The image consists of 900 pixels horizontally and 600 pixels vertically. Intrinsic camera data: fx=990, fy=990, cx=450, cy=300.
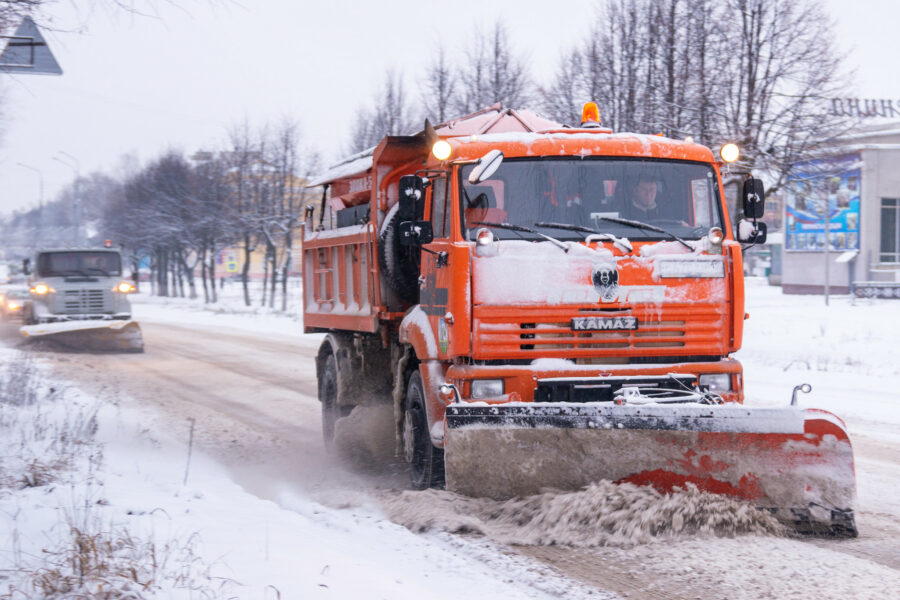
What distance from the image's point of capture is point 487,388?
6.38m

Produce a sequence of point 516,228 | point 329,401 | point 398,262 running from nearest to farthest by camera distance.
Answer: point 516,228 < point 398,262 < point 329,401

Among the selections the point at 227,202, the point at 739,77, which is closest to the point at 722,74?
the point at 739,77

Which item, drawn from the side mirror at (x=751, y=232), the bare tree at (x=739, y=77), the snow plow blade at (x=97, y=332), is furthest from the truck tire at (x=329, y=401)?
the snow plow blade at (x=97, y=332)

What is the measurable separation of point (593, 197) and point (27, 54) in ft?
14.3

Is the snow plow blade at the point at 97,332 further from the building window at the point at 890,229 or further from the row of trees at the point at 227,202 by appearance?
the building window at the point at 890,229

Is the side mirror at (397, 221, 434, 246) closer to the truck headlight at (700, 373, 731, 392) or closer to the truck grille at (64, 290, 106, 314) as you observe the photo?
the truck headlight at (700, 373, 731, 392)

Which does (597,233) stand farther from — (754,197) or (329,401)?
(329,401)

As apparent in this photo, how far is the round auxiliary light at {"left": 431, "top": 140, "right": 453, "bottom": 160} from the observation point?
6.73m

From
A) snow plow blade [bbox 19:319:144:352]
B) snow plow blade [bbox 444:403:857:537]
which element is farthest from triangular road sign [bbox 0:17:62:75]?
snow plow blade [bbox 19:319:144:352]

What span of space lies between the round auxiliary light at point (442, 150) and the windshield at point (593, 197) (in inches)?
6.5

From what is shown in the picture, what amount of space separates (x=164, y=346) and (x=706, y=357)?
18468 millimetres

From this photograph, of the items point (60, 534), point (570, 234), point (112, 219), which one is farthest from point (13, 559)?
point (112, 219)

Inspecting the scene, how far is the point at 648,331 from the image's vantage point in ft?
21.4

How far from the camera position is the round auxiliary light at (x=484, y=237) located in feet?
21.2
